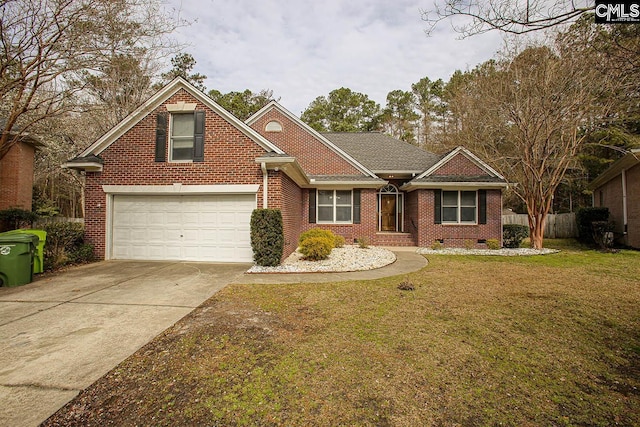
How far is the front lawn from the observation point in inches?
94.6

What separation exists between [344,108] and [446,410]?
35.6 m

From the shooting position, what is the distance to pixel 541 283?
702cm

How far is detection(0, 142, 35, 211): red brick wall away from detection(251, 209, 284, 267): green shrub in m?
12.5

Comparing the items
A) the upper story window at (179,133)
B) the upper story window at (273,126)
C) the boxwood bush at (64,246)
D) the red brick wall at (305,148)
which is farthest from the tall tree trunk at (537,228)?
the boxwood bush at (64,246)

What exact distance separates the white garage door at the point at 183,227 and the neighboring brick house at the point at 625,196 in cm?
1576

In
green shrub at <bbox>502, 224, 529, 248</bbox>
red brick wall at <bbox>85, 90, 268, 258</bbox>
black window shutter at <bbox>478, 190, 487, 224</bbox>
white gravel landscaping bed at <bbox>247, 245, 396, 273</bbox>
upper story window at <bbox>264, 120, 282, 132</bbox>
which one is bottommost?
white gravel landscaping bed at <bbox>247, 245, 396, 273</bbox>

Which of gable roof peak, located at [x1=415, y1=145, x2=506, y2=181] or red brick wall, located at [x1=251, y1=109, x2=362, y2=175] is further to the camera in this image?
red brick wall, located at [x1=251, y1=109, x2=362, y2=175]

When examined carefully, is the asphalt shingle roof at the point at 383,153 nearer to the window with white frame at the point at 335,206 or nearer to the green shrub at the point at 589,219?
the window with white frame at the point at 335,206

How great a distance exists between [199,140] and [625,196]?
19.6 m

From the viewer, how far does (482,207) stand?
13.7 m

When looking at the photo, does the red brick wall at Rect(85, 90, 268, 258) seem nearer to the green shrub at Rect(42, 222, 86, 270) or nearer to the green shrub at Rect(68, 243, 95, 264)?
the green shrub at Rect(68, 243, 95, 264)

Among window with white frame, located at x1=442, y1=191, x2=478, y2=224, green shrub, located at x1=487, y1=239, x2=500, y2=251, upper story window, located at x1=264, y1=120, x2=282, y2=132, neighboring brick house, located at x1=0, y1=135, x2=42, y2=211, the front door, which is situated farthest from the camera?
the front door

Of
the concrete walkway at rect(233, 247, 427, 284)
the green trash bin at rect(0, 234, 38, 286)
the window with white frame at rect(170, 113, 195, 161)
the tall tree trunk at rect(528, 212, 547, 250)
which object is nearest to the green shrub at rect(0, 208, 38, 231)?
the green trash bin at rect(0, 234, 38, 286)

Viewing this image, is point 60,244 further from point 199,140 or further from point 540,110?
point 540,110
